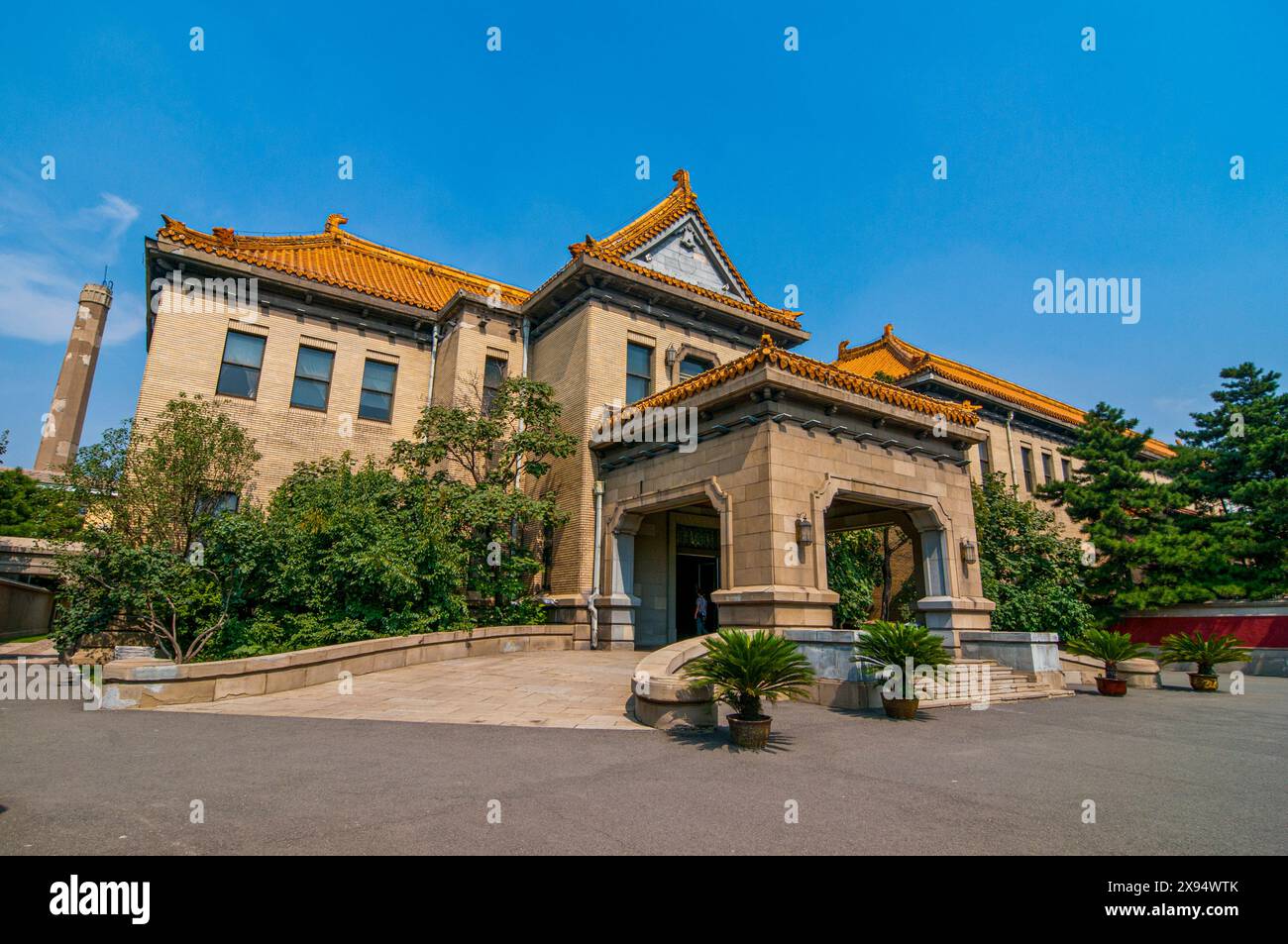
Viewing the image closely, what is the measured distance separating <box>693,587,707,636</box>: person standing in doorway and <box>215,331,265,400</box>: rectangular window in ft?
41.7

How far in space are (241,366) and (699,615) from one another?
13.5m

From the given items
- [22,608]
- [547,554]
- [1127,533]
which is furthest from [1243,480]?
[22,608]

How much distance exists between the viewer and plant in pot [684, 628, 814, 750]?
665 cm

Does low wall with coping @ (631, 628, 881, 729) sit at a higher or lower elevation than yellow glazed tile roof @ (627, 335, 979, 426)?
lower

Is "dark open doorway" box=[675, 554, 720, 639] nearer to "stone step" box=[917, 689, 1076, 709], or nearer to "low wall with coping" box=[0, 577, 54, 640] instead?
"stone step" box=[917, 689, 1076, 709]

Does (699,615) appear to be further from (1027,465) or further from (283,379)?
(1027,465)

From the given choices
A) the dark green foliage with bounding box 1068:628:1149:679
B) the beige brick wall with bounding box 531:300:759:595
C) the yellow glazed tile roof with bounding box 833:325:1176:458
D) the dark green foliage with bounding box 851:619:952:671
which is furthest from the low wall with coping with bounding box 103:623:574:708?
the yellow glazed tile roof with bounding box 833:325:1176:458

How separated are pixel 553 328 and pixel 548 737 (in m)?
13.3

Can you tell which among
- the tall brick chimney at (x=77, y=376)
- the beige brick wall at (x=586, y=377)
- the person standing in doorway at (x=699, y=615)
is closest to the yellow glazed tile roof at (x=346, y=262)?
the beige brick wall at (x=586, y=377)

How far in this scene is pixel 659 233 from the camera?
725 inches

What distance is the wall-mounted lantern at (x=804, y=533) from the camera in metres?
11.2

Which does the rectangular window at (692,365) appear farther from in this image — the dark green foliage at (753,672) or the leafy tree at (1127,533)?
the leafy tree at (1127,533)
